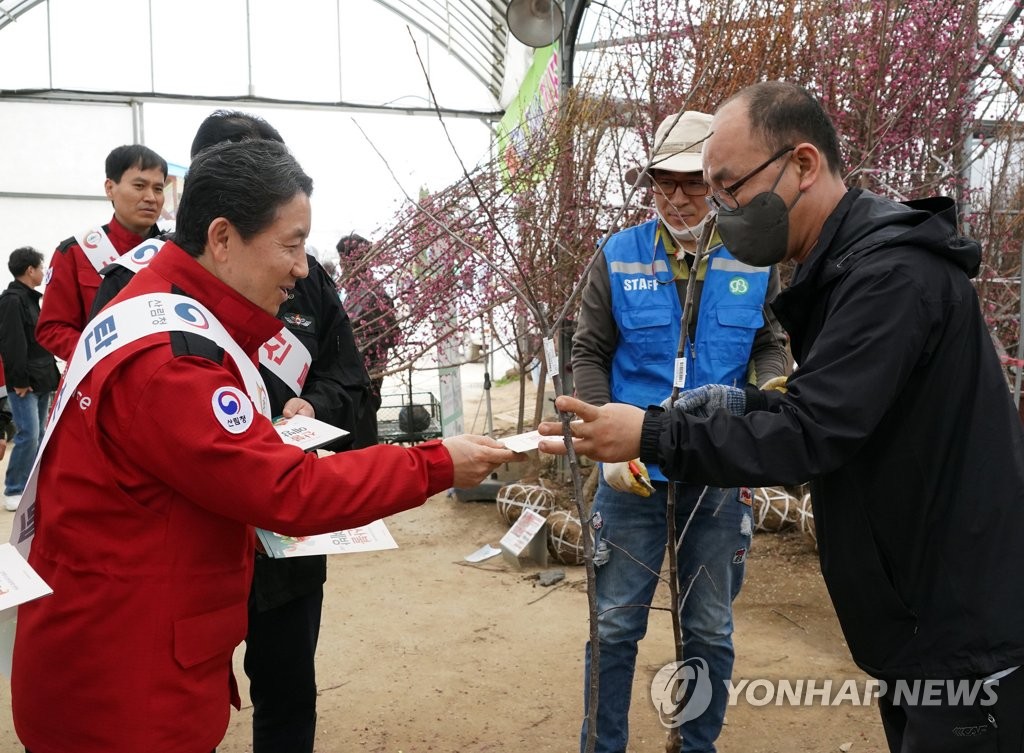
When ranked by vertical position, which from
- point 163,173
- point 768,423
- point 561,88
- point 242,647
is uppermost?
point 561,88

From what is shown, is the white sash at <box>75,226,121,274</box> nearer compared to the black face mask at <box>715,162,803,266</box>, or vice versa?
the black face mask at <box>715,162,803,266</box>

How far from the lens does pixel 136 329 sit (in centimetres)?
160

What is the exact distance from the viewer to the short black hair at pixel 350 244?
6.50 meters

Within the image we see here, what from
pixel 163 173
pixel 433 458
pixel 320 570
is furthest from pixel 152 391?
pixel 163 173

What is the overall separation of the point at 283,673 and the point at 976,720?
5.55 feet

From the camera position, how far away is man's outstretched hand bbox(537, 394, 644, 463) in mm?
1785

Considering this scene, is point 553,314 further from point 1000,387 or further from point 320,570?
point 1000,387

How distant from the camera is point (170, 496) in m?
1.65

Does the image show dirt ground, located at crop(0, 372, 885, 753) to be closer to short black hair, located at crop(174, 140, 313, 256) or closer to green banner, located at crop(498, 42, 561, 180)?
short black hair, located at crop(174, 140, 313, 256)

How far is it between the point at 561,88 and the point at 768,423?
5487 mm

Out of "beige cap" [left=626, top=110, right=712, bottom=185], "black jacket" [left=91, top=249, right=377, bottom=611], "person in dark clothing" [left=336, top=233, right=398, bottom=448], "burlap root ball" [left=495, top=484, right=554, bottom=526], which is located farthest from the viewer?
"person in dark clothing" [left=336, top=233, right=398, bottom=448]

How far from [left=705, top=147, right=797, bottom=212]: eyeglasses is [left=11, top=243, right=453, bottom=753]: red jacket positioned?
907 millimetres

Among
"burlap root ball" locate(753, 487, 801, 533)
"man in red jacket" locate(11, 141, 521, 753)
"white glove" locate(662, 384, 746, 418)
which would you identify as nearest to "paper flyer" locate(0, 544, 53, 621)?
"man in red jacket" locate(11, 141, 521, 753)

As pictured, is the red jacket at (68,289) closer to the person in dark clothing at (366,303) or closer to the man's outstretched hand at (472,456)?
the man's outstretched hand at (472,456)
